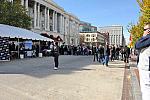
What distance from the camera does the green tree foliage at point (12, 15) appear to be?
150 feet

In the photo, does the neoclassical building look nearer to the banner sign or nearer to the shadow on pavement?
the banner sign

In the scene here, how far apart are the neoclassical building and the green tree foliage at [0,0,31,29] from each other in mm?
29302

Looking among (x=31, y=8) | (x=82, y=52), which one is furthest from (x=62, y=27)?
(x=82, y=52)

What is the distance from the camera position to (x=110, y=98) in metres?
9.30

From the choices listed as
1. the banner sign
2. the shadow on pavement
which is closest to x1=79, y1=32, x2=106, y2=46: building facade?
the banner sign

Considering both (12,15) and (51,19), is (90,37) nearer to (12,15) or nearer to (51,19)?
(51,19)

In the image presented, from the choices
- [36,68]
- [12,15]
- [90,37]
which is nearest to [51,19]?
[12,15]

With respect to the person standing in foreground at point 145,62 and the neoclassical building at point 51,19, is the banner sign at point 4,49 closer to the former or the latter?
the person standing in foreground at point 145,62

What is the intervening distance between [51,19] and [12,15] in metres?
62.1

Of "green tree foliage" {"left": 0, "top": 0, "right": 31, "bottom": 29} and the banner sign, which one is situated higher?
"green tree foliage" {"left": 0, "top": 0, "right": 31, "bottom": 29}

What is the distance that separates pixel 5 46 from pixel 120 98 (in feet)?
63.7

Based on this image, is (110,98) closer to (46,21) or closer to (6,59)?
Result: (6,59)

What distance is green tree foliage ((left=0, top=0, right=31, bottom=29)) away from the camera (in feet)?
150

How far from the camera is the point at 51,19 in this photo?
108875mm
